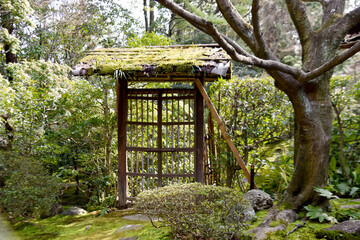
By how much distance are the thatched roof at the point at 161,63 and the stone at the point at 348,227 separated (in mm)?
2897

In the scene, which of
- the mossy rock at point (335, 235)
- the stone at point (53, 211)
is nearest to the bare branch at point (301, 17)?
the mossy rock at point (335, 235)

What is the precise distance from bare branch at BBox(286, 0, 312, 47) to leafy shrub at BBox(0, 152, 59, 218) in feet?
18.7

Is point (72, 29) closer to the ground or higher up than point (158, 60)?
higher up

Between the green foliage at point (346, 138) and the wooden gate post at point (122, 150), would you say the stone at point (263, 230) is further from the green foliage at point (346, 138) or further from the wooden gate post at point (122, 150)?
the wooden gate post at point (122, 150)

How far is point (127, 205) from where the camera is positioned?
655cm

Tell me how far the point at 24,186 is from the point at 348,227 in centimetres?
Result: 581

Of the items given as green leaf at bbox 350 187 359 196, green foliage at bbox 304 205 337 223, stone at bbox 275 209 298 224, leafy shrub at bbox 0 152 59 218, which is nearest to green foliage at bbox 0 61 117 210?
leafy shrub at bbox 0 152 59 218

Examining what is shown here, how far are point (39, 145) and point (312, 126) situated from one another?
19.2ft

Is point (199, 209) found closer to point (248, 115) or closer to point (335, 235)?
Answer: point (335, 235)

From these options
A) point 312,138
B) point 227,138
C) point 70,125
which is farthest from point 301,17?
point 70,125

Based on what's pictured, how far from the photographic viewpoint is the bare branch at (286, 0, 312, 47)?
477 centimetres

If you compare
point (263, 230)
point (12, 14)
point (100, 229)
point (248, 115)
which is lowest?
point (100, 229)

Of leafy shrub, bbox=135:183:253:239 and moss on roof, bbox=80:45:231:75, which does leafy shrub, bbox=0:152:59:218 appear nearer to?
moss on roof, bbox=80:45:231:75

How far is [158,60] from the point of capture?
5.60 m
